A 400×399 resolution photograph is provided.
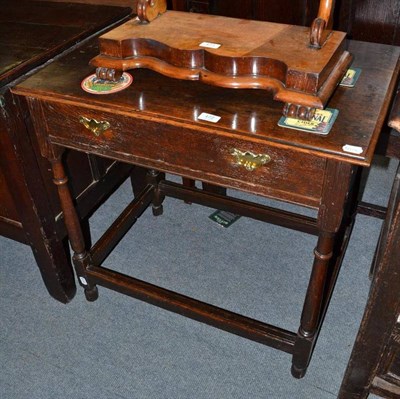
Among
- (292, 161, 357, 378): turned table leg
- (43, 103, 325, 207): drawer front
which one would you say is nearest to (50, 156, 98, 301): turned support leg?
(43, 103, 325, 207): drawer front

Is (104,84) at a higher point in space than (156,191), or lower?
higher

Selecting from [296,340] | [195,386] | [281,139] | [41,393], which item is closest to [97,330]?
[41,393]

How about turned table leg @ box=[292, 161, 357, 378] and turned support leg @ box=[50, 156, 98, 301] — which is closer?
turned table leg @ box=[292, 161, 357, 378]

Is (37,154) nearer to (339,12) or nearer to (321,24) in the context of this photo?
(321,24)

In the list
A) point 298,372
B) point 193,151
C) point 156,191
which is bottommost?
point 298,372

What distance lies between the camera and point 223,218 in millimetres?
2346

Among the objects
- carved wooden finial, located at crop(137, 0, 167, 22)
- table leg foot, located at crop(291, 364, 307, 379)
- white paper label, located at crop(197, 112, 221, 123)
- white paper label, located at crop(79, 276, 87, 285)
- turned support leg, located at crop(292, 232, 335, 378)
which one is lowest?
table leg foot, located at crop(291, 364, 307, 379)

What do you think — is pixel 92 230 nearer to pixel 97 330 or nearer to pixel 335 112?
pixel 97 330

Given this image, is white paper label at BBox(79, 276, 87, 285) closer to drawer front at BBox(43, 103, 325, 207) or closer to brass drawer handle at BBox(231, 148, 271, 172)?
drawer front at BBox(43, 103, 325, 207)

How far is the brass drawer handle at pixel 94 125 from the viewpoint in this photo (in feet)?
4.45

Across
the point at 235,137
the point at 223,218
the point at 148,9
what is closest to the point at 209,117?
the point at 235,137

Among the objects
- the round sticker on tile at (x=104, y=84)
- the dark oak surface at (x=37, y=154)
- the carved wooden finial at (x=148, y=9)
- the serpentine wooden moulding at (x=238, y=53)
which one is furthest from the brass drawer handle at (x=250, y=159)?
the dark oak surface at (x=37, y=154)

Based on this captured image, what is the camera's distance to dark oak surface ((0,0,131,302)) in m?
1.52

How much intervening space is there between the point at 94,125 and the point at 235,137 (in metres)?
0.43
